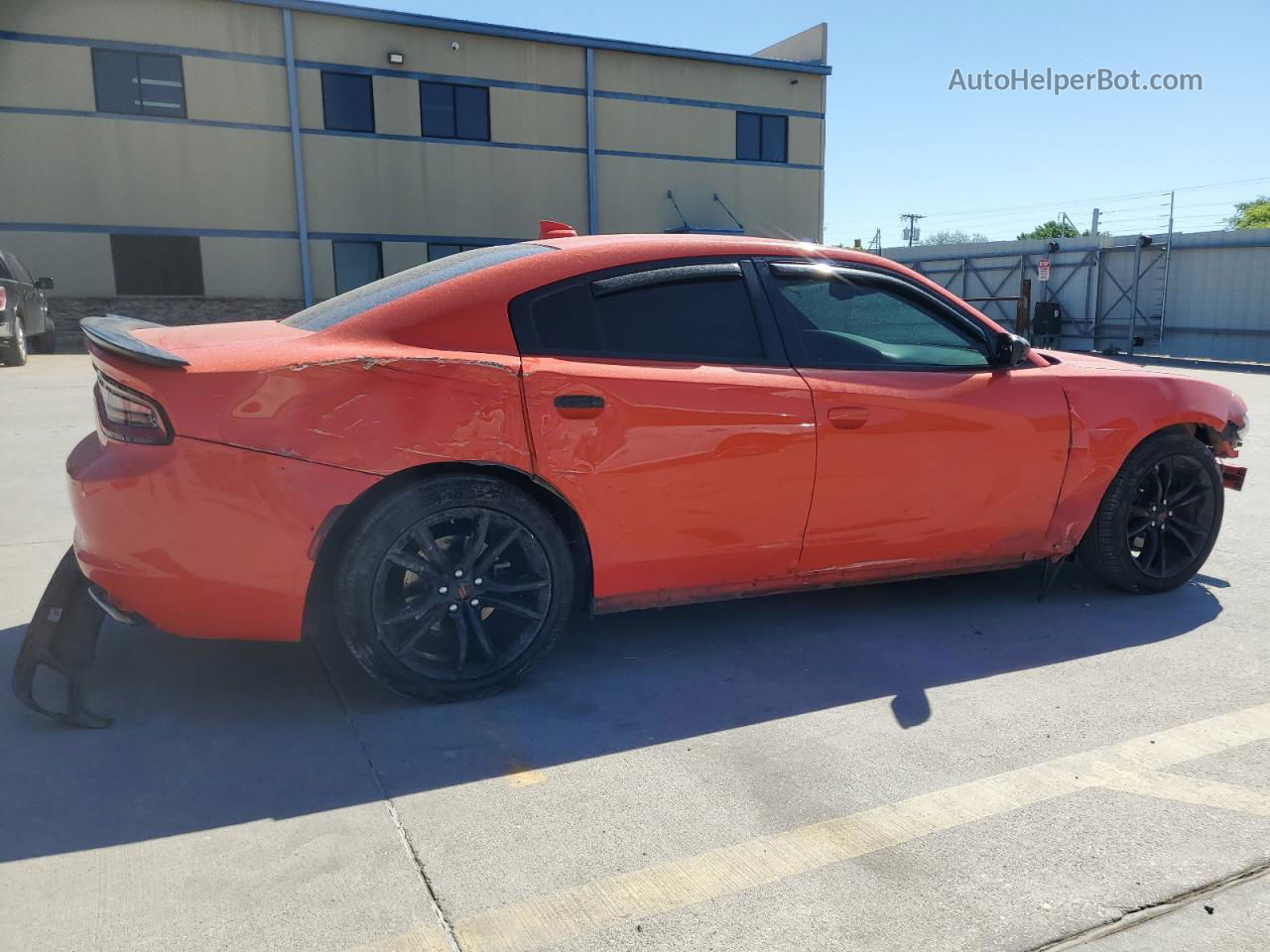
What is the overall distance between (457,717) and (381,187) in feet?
72.2

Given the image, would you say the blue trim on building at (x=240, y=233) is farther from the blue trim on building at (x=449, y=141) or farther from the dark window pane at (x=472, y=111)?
the dark window pane at (x=472, y=111)

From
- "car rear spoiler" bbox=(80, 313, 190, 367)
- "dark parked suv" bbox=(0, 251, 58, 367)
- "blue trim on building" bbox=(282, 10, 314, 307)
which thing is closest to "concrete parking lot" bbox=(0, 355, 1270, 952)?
"car rear spoiler" bbox=(80, 313, 190, 367)

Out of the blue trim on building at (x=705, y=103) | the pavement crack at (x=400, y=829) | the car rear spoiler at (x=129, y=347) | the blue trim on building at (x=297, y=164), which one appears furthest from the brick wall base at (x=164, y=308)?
the pavement crack at (x=400, y=829)

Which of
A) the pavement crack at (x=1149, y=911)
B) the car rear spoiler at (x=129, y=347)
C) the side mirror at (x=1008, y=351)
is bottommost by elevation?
the pavement crack at (x=1149, y=911)

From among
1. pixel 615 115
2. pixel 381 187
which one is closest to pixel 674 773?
pixel 381 187

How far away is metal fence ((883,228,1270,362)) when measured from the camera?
21.6 metres

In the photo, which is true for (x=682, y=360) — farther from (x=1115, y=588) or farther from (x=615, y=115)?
(x=615, y=115)

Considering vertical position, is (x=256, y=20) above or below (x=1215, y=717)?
above

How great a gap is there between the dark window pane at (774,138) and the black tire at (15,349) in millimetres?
19133

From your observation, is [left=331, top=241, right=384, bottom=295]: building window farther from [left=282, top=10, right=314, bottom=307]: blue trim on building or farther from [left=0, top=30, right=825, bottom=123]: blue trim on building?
[left=0, top=30, right=825, bottom=123]: blue trim on building

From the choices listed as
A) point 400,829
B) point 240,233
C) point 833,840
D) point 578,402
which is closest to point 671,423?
point 578,402

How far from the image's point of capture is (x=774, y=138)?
2717 cm

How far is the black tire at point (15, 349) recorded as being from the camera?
14.4 metres

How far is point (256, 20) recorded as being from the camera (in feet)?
70.4
